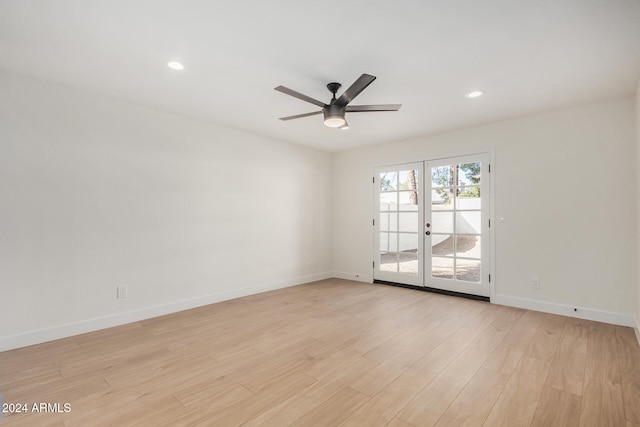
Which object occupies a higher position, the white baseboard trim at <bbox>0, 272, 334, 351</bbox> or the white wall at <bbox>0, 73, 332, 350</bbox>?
the white wall at <bbox>0, 73, 332, 350</bbox>

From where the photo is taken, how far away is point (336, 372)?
2.29 m

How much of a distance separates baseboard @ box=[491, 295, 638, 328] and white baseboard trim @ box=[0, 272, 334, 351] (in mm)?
3405

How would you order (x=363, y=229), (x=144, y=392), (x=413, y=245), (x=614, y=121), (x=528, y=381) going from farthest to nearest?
(x=363, y=229)
(x=413, y=245)
(x=614, y=121)
(x=528, y=381)
(x=144, y=392)

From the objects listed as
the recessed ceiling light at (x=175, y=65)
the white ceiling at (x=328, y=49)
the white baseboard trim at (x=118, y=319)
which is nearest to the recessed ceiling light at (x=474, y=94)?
the white ceiling at (x=328, y=49)

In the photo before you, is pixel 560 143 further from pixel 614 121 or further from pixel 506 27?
pixel 506 27

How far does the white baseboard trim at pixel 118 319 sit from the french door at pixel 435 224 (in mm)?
2168

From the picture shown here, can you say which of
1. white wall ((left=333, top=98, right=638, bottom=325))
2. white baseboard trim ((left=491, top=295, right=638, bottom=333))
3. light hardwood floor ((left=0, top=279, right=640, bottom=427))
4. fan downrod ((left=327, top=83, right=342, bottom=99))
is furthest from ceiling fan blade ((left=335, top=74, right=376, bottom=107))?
white baseboard trim ((left=491, top=295, right=638, bottom=333))

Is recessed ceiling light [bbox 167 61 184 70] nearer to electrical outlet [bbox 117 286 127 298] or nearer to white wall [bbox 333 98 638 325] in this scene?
electrical outlet [bbox 117 286 127 298]

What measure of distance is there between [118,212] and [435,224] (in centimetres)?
432

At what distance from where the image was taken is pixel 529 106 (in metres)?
3.60

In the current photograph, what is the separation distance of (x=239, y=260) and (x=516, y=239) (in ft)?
12.7

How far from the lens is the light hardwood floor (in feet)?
5.91

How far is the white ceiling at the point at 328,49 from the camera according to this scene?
1.96m

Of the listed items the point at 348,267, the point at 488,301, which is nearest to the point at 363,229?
the point at 348,267
